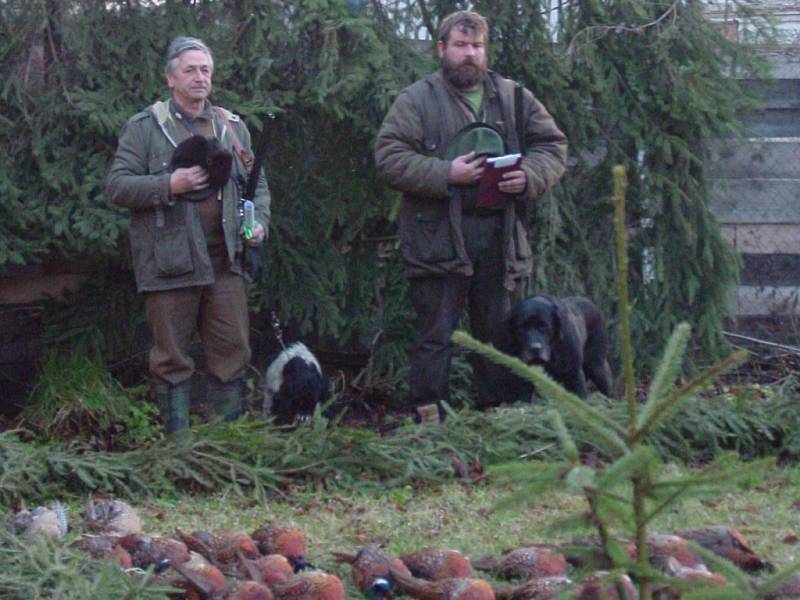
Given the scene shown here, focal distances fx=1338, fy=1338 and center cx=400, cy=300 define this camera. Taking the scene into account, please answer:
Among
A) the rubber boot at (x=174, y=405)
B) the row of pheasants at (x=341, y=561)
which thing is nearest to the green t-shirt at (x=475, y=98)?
the rubber boot at (x=174, y=405)

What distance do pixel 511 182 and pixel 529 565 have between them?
116 inches

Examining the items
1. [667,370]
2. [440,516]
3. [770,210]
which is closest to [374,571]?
[440,516]

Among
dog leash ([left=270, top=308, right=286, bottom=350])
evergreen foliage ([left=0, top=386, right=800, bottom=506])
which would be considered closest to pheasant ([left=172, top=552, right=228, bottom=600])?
evergreen foliage ([left=0, top=386, right=800, bottom=506])

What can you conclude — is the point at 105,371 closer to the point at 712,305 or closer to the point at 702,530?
the point at 712,305

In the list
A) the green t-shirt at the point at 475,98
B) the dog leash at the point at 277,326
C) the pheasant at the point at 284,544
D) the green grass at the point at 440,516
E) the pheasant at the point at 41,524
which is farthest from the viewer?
the dog leash at the point at 277,326

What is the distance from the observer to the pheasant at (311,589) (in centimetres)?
354

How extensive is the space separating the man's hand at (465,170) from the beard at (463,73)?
44 centimetres

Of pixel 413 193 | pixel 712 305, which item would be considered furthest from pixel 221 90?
pixel 712 305

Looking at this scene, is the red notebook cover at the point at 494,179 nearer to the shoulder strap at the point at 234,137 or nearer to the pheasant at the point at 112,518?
the shoulder strap at the point at 234,137

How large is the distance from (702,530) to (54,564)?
6.53 feet

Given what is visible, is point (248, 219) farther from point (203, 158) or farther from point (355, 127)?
point (355, 127)

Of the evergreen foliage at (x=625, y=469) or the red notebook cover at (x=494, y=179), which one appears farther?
the red notebook cover at (x=494, y=179)

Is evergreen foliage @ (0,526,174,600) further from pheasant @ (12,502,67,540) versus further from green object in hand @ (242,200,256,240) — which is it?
green object in hand @ (242,200,256,240)

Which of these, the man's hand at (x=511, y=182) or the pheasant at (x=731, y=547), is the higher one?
the man's hand at (x=511, y=182)
